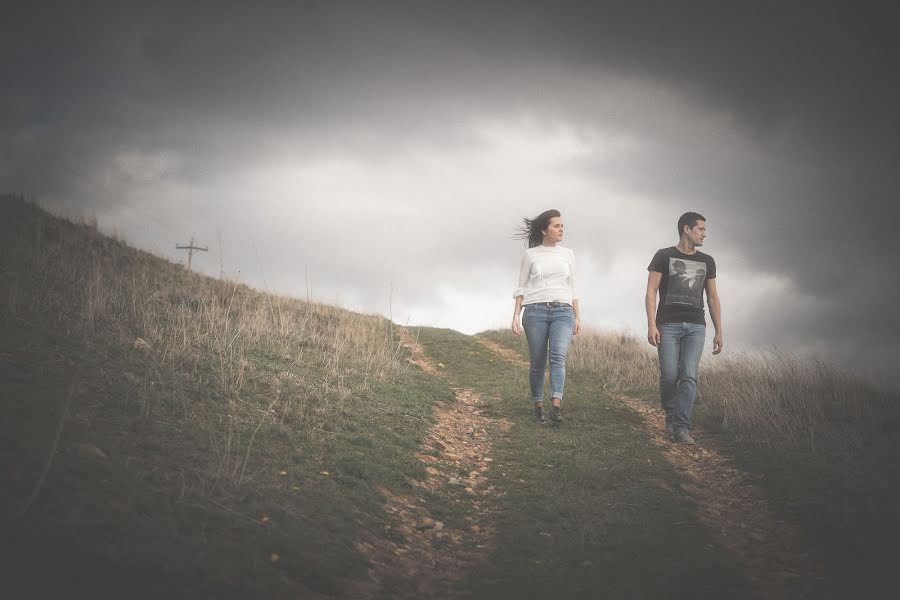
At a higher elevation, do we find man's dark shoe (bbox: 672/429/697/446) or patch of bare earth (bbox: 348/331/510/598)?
man's dark shoe (bbox: 672/429/697/446)

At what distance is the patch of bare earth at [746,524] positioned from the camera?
3.17 metres

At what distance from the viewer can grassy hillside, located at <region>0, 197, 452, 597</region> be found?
259 cm

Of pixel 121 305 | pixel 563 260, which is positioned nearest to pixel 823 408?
pixel 563 260

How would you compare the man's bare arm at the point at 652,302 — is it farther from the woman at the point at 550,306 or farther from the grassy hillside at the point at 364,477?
the grassy hillside at the point at 364,477

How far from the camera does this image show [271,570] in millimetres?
2719

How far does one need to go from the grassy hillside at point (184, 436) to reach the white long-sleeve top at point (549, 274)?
2.43 m

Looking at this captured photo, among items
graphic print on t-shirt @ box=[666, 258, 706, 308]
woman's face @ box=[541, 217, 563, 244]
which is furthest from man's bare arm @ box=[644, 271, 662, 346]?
woman's face @ box=[541, 217, 563, 244]

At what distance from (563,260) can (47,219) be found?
11558mm

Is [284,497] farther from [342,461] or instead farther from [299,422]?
[299,422]

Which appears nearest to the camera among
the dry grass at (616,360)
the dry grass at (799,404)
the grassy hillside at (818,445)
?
the grassy hillside at (818,445)

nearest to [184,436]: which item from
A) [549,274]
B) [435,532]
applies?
[435,532]

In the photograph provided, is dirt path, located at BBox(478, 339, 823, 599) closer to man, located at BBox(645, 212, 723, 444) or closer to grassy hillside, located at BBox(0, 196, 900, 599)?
grassy hillside, located at BBox(0, 196, 900, 599)

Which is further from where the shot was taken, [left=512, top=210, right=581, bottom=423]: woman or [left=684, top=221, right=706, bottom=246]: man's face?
[left=512, top=210, right=581, bottom=423]: woman

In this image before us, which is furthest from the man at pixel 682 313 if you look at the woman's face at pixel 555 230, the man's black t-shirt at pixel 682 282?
the woman's face at pixel 555 230
